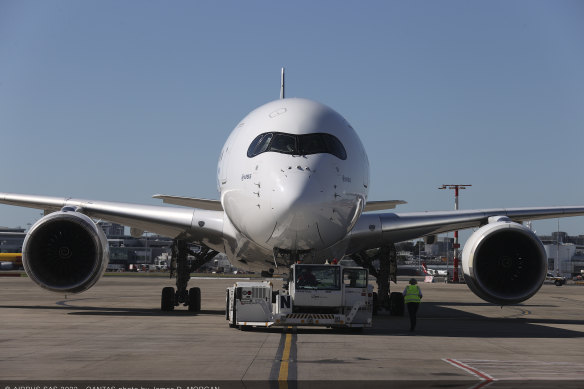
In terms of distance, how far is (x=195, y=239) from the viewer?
20.7 metres

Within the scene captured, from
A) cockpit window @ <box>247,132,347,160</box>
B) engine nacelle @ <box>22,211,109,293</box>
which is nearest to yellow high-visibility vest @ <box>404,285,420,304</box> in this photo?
cockpit window @ <box>247,132,347,160</box>

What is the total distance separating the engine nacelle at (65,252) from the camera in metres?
18.0

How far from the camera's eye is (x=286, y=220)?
14781 millimetres

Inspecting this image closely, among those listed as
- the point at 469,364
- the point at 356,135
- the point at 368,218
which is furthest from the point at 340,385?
the point at 368,218

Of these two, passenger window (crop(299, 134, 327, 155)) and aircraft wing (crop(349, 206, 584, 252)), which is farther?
aircraft wing (crop(349, 206, 584, 252))

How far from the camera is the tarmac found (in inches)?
337

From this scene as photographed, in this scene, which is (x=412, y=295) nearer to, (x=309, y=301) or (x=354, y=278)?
(x=354, y=278)

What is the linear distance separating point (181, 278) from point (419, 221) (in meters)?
6.64

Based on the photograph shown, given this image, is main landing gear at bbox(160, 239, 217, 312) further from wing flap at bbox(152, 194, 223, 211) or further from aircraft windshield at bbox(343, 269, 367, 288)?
aircraft windshield at bbox(343, 269, 367, 288)

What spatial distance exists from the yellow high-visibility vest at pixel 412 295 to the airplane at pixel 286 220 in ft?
4.02

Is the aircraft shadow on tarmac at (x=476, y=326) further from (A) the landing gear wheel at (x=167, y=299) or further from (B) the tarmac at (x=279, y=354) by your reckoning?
(A) the landing gear wheel at (x=167, y=299)

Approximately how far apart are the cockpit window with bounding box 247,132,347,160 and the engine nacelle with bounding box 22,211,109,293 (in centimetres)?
466

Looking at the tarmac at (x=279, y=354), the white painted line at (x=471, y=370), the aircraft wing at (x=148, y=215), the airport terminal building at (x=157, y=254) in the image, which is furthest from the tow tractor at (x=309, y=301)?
the airport terminal building at (x=157, y=254)

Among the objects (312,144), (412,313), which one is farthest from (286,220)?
(412,313)
